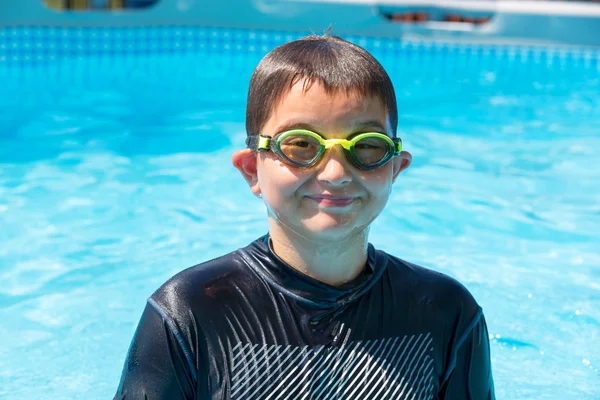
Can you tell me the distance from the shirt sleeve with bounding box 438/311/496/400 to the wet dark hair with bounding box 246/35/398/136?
0.61 m

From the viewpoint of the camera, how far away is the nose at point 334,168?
2.03 meters

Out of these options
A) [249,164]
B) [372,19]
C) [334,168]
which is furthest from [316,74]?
[372,19]

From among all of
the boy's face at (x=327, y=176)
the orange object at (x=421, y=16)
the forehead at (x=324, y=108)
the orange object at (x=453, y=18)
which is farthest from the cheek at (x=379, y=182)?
the orange object at (x=453, y=18)

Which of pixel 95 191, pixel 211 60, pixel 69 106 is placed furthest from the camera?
pixel 211 60

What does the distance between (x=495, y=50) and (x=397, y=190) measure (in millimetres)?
5412

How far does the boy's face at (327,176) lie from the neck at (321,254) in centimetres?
5

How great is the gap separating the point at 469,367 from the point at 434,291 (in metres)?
0.23

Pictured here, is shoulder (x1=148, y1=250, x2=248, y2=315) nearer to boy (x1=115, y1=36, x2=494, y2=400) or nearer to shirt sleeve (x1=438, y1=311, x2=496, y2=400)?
boy (x1=115, y1=36, x2=494, y2=400)

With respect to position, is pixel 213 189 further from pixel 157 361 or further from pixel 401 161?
pixel 157 361

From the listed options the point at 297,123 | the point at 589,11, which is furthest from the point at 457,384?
the point at 589,11

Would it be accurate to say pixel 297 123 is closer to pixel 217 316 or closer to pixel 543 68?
pixel 217 316

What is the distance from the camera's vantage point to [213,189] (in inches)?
269

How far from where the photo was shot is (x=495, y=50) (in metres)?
11.7

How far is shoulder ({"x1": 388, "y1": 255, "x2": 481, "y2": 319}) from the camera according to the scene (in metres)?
2.31
